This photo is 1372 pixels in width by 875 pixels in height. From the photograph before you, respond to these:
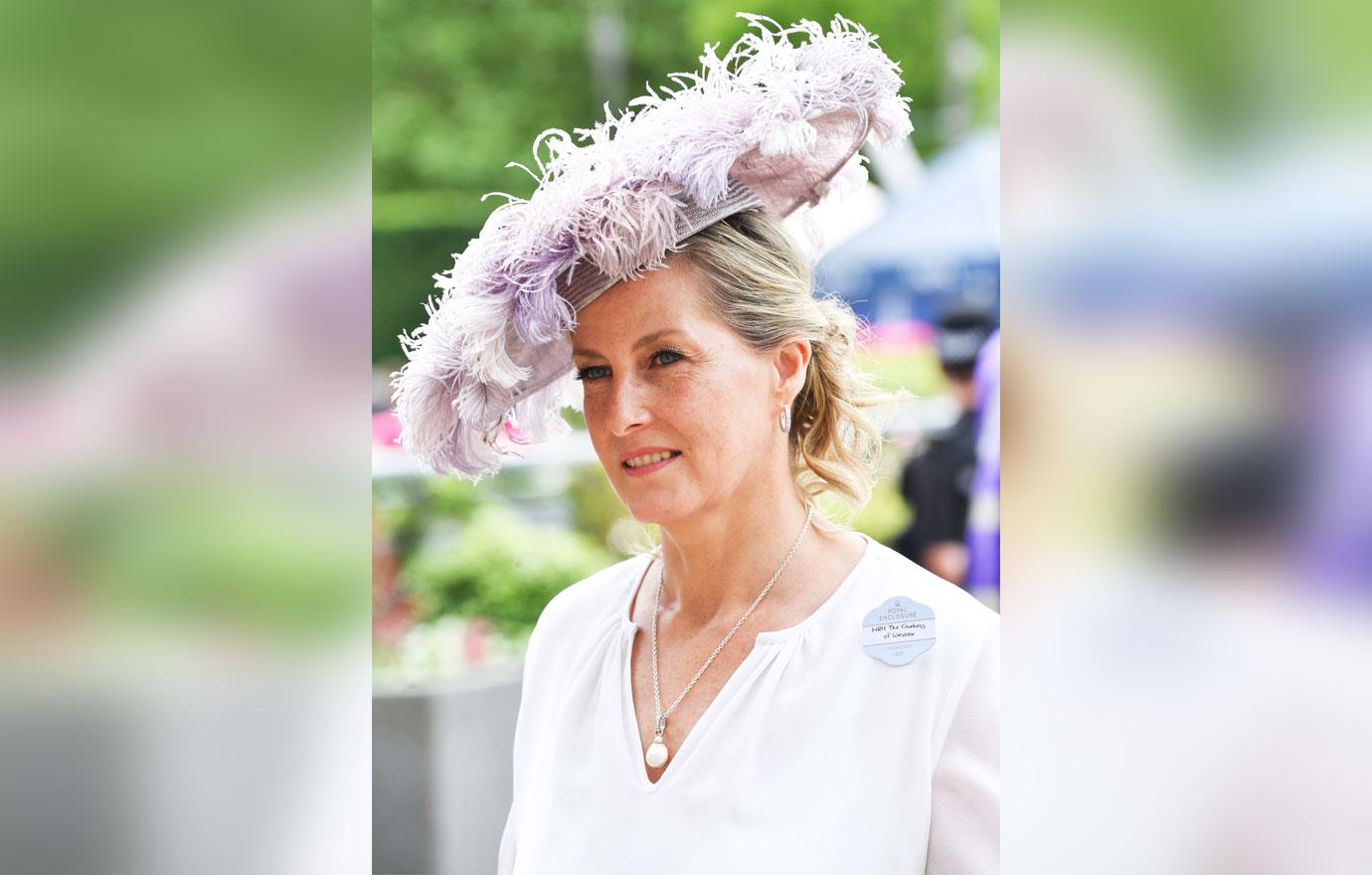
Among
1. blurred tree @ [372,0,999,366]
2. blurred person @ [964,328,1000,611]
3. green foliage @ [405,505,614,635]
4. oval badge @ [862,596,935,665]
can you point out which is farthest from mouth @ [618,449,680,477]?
green foliage @ [405,505,614,635]

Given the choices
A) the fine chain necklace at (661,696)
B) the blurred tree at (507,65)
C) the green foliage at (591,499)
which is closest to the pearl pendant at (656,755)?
the fine chain necklace at (661,696)

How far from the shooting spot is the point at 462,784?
7.84ft

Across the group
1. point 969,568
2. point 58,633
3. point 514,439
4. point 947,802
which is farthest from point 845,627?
point 969,568

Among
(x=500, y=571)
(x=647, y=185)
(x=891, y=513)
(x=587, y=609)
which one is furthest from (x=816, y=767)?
(x=891, y=513)

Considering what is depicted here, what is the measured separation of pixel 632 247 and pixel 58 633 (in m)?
0.86

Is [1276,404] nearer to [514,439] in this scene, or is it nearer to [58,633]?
[58,633]

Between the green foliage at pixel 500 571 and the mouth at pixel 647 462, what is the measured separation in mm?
1753

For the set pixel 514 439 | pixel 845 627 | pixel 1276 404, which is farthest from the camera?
pixel 514 439

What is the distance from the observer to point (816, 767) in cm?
156

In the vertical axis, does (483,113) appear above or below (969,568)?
above

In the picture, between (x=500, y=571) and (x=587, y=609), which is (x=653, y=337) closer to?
(x=587, y=609)

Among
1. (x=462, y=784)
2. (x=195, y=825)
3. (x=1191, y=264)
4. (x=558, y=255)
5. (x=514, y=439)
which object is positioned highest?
(x=558, y=255)

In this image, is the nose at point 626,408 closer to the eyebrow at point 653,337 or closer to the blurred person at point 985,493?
the eyebrow at point 653,337

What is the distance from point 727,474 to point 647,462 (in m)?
0.12
